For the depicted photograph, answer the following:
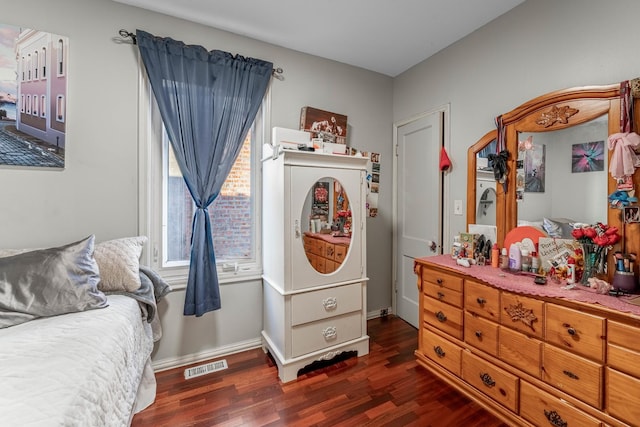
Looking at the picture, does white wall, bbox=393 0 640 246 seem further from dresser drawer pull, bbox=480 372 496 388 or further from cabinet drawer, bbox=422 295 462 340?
dresser drawer pull, bbox=480 372 496 388

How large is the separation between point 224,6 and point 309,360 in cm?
268

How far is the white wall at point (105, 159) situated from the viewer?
1770 millimetres

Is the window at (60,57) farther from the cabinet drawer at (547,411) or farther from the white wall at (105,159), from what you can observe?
the cabinet drawer at (547,411)

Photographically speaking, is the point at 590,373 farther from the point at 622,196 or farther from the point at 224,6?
the point at 224,6

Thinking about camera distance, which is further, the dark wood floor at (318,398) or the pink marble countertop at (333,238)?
the pink marble countertop at (333,238)

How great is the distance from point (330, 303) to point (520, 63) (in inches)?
88.2

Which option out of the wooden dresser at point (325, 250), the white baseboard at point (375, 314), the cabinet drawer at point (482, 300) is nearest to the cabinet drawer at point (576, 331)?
the cabinet drawer at point (482, 300)

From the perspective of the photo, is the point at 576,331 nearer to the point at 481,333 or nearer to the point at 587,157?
the point at 481,333

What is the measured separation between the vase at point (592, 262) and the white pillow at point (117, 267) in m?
2.62

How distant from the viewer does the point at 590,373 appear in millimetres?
1268

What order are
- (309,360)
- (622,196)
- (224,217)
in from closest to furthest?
(622,196)
(309,360)
(224,217)

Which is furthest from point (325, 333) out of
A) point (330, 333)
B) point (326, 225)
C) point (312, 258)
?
point (326, 225)

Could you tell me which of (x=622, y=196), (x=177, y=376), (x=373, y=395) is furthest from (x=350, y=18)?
(x=177, y=376)

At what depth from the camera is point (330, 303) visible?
7.13 ft
